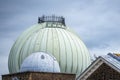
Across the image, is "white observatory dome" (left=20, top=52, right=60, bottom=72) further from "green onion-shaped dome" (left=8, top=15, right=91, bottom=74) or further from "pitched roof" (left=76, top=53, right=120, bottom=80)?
"pitched roof" (left=76, top=53, right=120, bottom=80)

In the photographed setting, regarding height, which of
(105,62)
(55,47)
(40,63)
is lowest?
(105,62)

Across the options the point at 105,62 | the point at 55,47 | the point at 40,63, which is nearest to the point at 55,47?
the point at 55,47

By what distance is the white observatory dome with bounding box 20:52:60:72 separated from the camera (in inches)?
2169

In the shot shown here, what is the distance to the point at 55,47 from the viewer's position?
6166 centimetres

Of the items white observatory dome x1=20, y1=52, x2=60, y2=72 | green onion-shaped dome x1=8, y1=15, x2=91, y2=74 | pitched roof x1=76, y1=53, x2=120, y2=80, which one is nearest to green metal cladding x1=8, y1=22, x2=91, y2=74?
green onion-shaped dome x1=8, y1=15, x2=91, y2=74

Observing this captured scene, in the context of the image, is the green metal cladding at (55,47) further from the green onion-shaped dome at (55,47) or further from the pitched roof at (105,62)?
the pitched roof at (105,62)

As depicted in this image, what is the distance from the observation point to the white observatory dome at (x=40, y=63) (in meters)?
55.1

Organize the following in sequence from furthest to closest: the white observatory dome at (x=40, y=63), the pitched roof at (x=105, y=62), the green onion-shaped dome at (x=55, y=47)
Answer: the green onion-shaped dome at (x=55, y=47)
the white observatory dome at (x=40, y=63)
the pitched roof at (x=105, y=62)

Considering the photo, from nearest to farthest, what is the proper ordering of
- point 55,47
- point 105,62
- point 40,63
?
point 105,62 < point 40,63 < point 55,47

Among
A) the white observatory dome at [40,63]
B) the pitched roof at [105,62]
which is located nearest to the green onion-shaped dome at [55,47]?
the white observatory dome at [40,63]

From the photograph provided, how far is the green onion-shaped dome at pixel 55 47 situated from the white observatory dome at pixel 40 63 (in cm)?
524

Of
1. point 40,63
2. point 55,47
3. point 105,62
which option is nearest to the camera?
→ point 105,62

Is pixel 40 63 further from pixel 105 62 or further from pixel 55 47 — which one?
pixel 105 62

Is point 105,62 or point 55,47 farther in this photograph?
point 55,47
